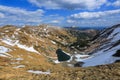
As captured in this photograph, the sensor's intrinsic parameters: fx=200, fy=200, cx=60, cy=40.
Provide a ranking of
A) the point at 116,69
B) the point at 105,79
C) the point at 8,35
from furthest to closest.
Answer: the point at 8,35 → the point at 116,69 → the point at 105,79

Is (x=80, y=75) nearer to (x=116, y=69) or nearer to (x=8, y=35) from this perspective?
(x=116, y=69)

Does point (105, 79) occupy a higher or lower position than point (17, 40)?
higher

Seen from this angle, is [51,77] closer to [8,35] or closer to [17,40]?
[17,40]

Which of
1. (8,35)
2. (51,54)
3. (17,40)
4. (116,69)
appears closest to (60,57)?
(51,54)

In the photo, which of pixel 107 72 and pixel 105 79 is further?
pixel 107 72

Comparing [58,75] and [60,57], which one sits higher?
[58,75]

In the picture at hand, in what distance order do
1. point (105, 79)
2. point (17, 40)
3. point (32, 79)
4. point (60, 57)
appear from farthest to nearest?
point (17, 40) < point (60, 57) < point (32, 79) < point (105, 79)

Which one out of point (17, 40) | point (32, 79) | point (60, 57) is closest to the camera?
point (32, 79)

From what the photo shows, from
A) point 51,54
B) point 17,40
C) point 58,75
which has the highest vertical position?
point 58,75

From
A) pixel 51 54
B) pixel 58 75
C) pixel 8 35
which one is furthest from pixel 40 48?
pixel 58 75
